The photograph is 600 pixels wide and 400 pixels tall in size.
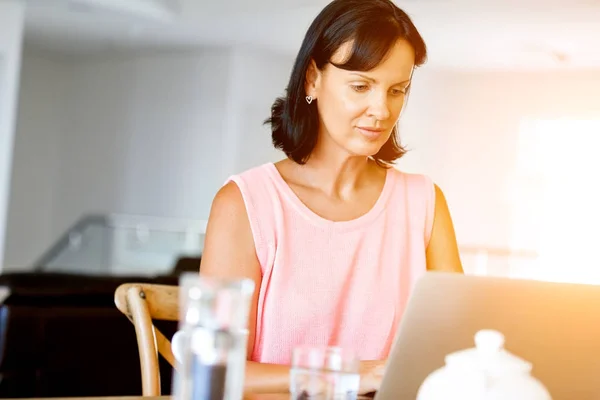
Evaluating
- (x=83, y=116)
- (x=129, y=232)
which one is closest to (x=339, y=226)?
(x=129, y=232)

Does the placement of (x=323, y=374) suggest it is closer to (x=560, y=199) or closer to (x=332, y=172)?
(x=332, y=172)

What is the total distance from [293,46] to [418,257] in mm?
4073

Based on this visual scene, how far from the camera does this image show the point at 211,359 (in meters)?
0.75

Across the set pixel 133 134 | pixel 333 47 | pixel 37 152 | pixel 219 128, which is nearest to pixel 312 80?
pixel 333 47

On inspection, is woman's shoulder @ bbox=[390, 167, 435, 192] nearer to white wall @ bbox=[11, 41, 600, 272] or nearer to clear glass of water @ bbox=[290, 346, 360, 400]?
clear glass of water @ bbox=[290, 346, 360, 400]

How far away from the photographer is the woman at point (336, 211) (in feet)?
5.40

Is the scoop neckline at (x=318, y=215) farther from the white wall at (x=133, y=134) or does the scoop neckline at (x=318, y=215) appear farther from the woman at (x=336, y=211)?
the white wall at (x=133, y=134)

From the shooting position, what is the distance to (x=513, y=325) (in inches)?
34.6

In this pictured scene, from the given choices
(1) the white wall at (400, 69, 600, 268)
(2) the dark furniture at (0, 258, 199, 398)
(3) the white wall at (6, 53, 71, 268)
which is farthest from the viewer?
(3) the white wall at (6, 53, 71, 268)

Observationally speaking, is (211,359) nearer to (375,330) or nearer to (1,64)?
(375,330)

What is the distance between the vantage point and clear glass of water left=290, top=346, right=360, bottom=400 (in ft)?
2.72

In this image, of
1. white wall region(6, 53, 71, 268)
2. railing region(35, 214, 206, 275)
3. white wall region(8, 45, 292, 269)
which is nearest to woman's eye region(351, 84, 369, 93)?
white wall region(8, 45, 292, 269)

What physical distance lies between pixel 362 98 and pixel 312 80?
0.13 meters

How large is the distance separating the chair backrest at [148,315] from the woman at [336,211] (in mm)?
141
